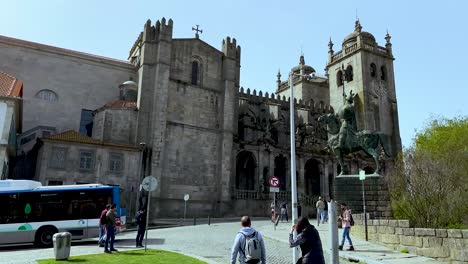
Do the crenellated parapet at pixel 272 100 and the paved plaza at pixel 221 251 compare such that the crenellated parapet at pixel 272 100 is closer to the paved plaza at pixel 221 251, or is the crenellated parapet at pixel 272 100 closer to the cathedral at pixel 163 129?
the cathedral at pixel 163 129

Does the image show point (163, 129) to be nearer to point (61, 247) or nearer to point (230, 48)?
point (230, 48)

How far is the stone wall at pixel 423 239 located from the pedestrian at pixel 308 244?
7912 mm

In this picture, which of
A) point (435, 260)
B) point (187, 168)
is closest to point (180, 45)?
point (187, 168)

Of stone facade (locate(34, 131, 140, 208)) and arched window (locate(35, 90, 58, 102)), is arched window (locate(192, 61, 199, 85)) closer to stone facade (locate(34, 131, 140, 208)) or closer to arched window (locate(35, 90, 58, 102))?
stone facade (locate(34, 131, 140, 208))

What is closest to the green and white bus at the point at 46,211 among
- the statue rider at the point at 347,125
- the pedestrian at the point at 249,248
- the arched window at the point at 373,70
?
the pedestrian at the point at 249,248

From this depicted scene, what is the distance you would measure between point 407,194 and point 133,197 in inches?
797

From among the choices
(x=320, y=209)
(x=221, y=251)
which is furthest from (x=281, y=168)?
(x=221, y=251)

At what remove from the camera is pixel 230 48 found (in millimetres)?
Result: 40969

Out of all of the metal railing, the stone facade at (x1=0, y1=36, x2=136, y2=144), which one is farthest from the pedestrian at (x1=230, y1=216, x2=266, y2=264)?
the stone facade at (x1=0, y1=36, x2=136, y2=144)

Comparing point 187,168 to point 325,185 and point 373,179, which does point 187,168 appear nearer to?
point 325,185

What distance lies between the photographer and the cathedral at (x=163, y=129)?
2986 centimetres

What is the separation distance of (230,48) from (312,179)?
18680mm

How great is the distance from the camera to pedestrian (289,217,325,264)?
20.8 ft

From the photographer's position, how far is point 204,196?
3512cm
